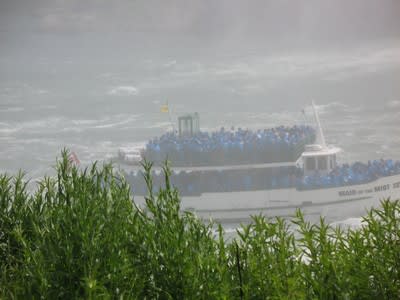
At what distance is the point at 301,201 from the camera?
360cm

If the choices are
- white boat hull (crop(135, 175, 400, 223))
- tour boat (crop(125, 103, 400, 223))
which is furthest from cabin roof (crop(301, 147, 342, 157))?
white boat hull (crop(135, 175, 400, 223))

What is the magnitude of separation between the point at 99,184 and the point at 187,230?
0.09 metres

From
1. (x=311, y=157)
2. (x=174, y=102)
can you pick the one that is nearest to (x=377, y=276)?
(x=311, y=157)

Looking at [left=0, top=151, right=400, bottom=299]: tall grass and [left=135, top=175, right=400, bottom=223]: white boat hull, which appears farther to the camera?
[left=135, top=175, right=400, bottom=223]: white boat hull

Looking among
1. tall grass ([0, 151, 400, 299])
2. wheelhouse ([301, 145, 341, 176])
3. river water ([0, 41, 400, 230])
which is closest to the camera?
tall grass ([0, 151, 400, 299])

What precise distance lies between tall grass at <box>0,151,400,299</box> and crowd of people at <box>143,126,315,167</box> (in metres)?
2.71

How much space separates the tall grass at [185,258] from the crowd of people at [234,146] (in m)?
2.71

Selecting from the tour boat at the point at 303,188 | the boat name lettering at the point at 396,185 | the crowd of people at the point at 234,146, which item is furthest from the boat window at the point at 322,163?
the boat name lettering at the point at 396,185

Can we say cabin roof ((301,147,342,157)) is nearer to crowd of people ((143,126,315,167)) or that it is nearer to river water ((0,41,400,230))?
crowd of people ((143,126,315,167))

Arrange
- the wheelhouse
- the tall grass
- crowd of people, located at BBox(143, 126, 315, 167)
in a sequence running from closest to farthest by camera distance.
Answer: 1. the tall grass
2. crowd of people, located at BBox(143, 126, 315, 167)
3. the wheelhouse

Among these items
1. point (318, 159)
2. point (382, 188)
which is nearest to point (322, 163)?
point (318, 159)

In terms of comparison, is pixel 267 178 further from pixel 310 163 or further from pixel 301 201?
pixel 310 163

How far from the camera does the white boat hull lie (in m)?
3.44

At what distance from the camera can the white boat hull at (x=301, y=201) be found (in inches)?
135
